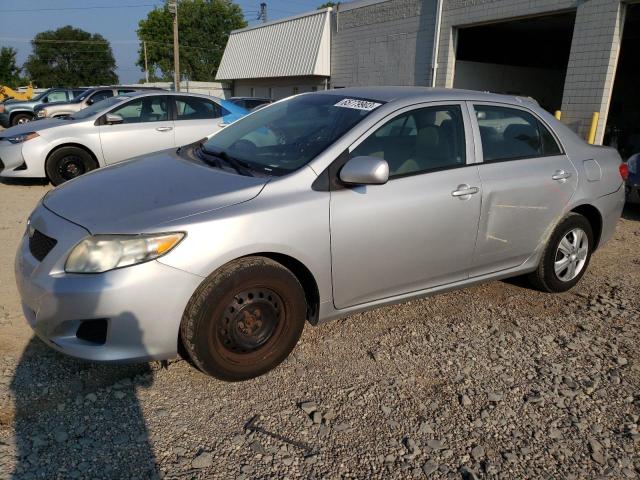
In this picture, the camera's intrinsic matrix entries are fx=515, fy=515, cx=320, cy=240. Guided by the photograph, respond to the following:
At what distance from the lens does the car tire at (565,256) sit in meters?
4.16

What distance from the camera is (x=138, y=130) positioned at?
313 inches

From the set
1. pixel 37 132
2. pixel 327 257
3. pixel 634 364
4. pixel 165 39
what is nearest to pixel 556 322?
pixel 634 364

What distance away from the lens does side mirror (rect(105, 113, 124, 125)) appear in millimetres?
7733

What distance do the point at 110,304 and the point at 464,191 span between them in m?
2.31

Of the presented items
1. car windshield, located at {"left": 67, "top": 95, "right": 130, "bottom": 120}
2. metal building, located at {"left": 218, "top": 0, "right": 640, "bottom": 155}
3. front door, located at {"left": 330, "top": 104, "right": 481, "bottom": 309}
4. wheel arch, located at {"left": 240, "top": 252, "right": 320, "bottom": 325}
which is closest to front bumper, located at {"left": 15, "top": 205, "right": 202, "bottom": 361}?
wheel arch, located at {"left": 240, "top": 252, "right": 320, "bottom": 325}

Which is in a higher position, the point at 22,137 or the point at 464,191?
the point at 464,191

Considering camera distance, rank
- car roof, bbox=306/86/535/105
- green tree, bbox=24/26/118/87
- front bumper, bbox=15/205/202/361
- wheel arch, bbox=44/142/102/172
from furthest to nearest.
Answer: green tree, bbox=24/26/118/87 → wheel arch, bbox=44/142/102/172 → car roof, bbox=306/86/535/105 → front bumper, bbox=15/205/202/361

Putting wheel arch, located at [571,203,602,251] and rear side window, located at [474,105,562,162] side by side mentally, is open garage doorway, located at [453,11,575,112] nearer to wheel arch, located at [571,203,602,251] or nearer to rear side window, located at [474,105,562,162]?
wheel arch, located at [571,203,602,251]

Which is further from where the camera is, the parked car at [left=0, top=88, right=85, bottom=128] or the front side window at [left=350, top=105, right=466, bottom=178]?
the parked car at [left=0, top=88, right=85, bottom=128]

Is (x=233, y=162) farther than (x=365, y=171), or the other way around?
(x=233, y=162)

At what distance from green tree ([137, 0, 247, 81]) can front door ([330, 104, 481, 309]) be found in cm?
6259

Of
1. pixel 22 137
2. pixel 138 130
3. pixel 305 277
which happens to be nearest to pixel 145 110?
pixel 138 130

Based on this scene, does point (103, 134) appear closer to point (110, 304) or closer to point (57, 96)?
point (110, 304)

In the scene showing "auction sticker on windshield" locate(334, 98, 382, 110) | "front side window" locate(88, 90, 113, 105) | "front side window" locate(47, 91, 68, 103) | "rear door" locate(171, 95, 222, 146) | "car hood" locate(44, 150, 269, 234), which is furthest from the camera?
"front side window" locate(47, 91, 68, 103)
